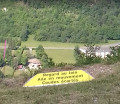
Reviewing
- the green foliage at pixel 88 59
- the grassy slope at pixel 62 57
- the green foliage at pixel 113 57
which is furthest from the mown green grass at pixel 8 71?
the grassy slope at pixel 62 57

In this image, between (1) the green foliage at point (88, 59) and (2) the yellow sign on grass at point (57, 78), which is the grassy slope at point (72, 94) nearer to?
(2) the yellow sign on grass at point (57, 78)

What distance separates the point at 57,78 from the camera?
404 cm

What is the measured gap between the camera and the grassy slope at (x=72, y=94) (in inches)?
120

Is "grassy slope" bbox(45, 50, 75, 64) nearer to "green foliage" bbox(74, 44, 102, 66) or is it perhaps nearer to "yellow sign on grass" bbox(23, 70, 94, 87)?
"green foliage" bbox(74, 44, 102, 66)

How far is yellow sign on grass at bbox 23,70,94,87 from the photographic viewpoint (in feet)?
13.2

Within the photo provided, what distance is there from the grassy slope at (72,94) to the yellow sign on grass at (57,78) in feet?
0.97

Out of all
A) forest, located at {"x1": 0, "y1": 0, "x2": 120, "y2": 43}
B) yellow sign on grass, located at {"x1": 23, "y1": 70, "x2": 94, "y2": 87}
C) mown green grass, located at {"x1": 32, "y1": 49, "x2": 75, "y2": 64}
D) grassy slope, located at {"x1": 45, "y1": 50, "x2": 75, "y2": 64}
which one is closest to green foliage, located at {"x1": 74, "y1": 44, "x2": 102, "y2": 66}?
yellow sign on grass, located at {"x1": 23, "y1": 70, "x2": 94, "y2": 87}

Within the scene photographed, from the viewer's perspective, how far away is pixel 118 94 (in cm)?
325

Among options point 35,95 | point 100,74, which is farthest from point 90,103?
point 100,74

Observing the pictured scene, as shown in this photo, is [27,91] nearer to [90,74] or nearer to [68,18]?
[90,74]

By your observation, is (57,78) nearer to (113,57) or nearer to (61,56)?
(113,57)

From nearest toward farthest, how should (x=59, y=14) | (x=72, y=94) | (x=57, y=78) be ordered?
(x=72, y=94), (x=57, y=78), (x=59, y=14)

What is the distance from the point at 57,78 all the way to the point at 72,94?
31.6 inches

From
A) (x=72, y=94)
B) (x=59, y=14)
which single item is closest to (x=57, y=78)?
(x=72, y=94)
